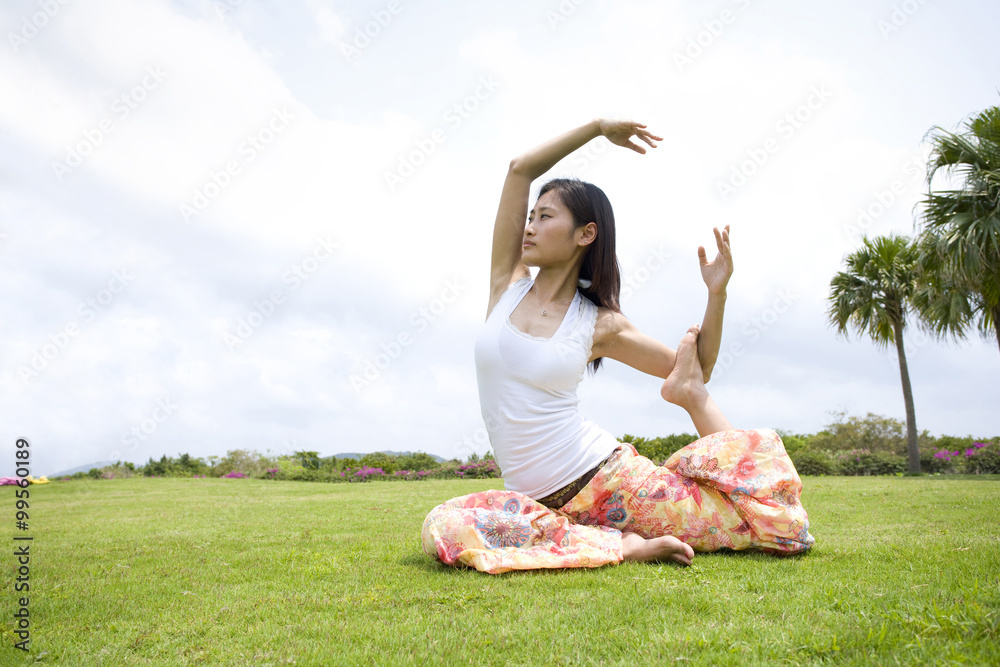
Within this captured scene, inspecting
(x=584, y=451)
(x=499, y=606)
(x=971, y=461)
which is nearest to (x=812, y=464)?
(x=971, y=461)

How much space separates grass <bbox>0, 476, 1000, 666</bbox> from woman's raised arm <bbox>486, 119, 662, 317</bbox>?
166 centimetres

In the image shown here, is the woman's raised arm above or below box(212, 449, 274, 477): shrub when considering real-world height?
above

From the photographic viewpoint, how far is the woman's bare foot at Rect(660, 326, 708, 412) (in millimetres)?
3537

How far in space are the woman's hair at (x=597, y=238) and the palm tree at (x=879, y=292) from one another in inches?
687

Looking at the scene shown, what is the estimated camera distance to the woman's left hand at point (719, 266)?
3.46 meters

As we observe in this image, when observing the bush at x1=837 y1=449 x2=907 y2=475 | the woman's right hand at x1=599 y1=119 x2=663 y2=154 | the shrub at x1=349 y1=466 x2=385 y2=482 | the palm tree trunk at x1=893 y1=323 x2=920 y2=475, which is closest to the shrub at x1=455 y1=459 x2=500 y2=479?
the shrub at x1=349 y1=466 x2=385 y2=482

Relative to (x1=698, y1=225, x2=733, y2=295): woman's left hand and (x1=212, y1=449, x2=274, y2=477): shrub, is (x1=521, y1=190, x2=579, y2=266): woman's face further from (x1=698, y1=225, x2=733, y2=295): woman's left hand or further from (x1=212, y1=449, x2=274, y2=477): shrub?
(x1=212, y1=449, x2=274, y2=477): shrub

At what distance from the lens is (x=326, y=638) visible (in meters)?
2.05

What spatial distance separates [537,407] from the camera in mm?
3340

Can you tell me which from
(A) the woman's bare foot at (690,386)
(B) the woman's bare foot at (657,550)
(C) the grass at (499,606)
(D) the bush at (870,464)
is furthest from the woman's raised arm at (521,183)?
(D) the bush at (870,464)

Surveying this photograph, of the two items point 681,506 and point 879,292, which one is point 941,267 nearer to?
point 879,292

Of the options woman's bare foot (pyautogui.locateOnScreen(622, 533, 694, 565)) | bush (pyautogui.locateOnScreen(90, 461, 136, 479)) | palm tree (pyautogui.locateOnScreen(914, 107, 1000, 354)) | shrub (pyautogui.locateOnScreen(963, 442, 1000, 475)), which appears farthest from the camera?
bush (pyautogui.locateOnScreen(90, 461, 136, 479))

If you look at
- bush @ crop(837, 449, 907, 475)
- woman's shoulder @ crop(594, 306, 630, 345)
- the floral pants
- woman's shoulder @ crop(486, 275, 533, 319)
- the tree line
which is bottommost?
bush @ crop(837, 449, 907, 475)

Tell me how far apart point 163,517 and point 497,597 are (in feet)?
18.7
